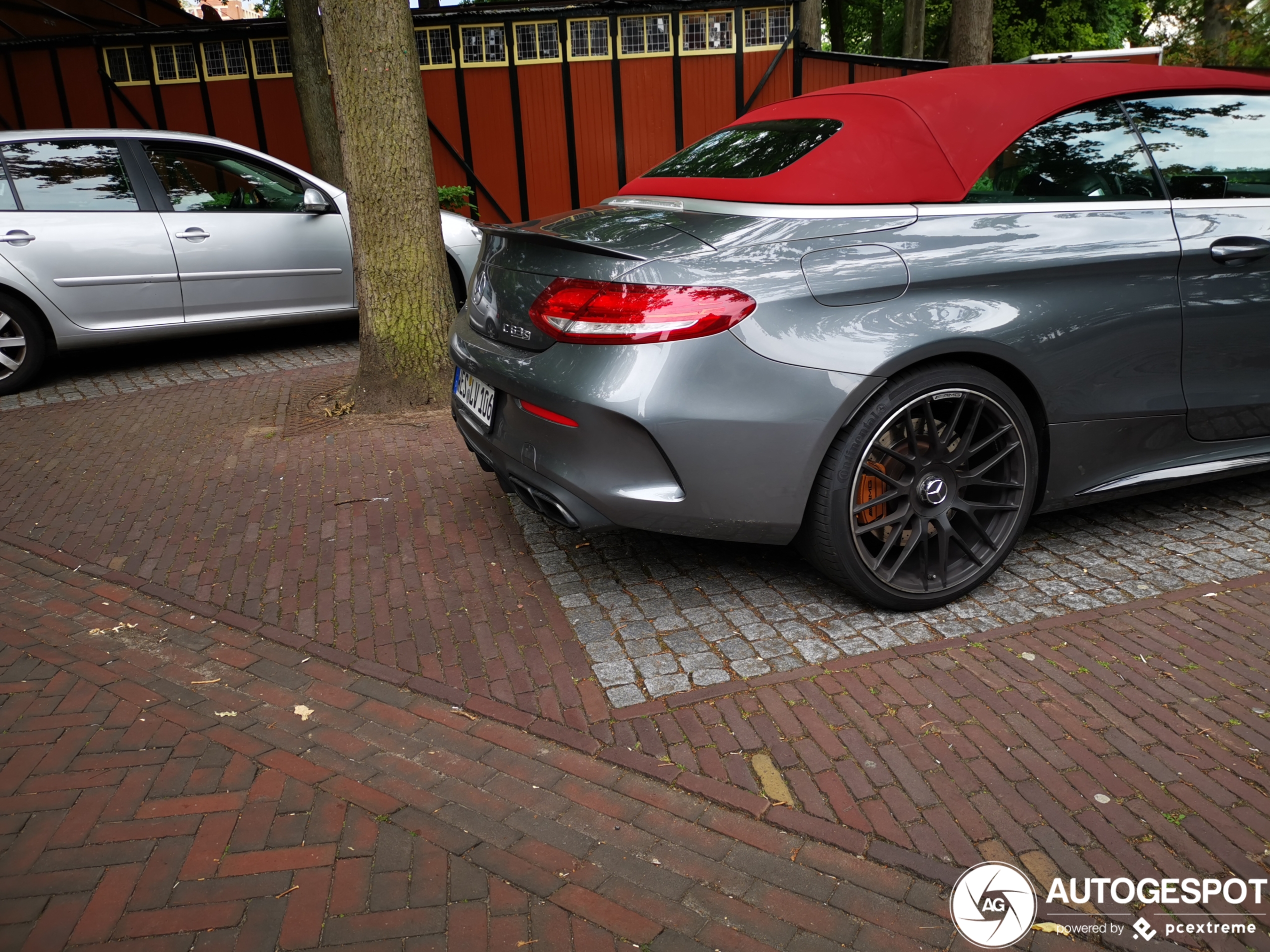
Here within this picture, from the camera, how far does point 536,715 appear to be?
299cm

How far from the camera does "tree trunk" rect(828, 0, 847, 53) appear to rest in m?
24.0

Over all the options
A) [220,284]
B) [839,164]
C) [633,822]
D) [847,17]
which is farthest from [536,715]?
[847,17]

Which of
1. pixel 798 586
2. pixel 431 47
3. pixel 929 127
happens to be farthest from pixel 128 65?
pixel 798 586

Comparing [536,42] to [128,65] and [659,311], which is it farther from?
[659,311]

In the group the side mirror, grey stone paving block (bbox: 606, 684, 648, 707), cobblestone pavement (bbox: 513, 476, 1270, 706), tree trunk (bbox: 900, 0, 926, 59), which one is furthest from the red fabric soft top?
tree trunk (bbox: 900, 0, 926, 59)

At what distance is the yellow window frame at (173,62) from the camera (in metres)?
13.1

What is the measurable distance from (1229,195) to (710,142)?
207 centimetres

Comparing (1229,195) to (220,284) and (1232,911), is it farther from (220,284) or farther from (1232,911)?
(220,284)

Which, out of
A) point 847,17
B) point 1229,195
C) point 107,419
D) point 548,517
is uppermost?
point 847,17

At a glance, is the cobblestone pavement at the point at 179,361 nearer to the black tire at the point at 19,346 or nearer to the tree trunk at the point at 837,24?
the black tire at the point at 19,346

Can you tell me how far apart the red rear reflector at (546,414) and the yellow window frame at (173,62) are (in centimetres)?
1246

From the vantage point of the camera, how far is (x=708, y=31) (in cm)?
1298

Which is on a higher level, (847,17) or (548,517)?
(847,17)

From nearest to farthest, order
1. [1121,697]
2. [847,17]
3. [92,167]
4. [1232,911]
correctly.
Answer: [1232,911]
[1121,697]
[92,167]
[847,17]
